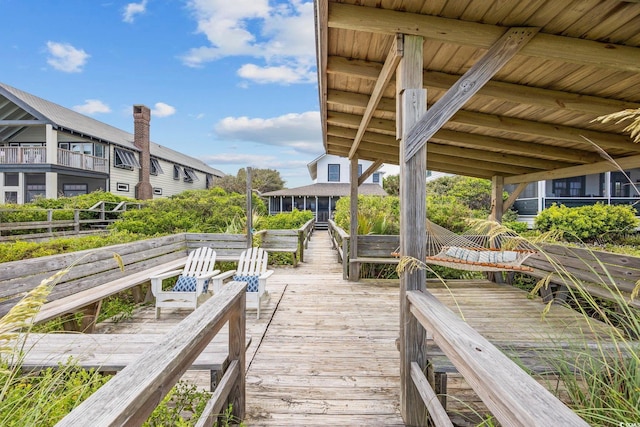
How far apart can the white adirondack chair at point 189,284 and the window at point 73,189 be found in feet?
54.6

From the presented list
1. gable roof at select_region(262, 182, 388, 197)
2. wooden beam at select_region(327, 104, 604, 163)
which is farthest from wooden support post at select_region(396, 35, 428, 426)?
gable roof at select_region(262, 182, 388, 197)

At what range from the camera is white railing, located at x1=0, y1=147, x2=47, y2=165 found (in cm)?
1441

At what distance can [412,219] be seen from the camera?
2.17 metres

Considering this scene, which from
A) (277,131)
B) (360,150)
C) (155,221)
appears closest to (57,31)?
(277,131)

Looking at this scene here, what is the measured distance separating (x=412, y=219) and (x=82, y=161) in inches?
732

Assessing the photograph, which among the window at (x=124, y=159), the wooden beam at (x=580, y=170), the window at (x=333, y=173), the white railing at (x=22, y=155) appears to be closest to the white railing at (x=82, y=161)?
the white railing at (x=22, y=155)

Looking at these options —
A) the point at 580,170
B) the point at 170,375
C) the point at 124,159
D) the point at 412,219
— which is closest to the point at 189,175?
the point at 124,159

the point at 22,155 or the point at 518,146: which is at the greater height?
the point at 22,155

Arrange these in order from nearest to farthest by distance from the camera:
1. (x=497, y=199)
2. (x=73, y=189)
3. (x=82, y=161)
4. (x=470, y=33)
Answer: (x=470, y=33), (x=497, y=199), (x=82, y=161), (x=73, y=189)

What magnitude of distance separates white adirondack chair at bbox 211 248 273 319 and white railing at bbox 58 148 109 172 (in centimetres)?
1500

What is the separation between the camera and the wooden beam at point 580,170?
3971 mm

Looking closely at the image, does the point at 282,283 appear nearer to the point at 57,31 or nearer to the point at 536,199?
the point at 536,199

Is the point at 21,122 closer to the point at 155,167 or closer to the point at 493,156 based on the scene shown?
the point at 155,167

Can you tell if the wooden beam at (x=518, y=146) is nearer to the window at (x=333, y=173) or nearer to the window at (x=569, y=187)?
the window at (x=569, y=187)
